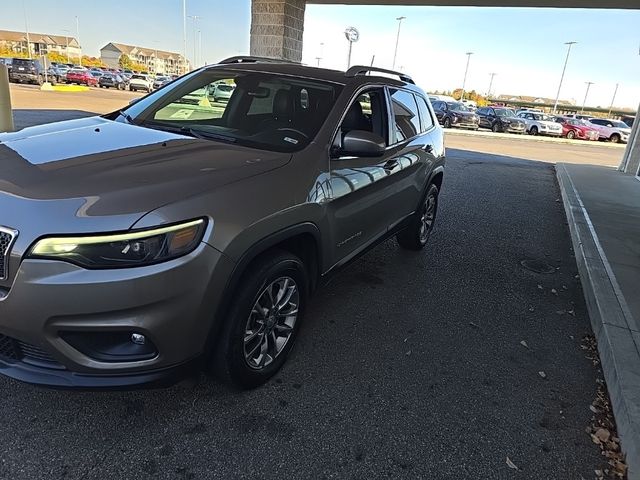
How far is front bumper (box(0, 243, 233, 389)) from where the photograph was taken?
1.92 metres

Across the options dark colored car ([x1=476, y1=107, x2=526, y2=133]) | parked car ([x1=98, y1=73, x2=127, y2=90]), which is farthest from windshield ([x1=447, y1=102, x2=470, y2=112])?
parked car ([x1=98, y1=73, x2=127, y2=90])

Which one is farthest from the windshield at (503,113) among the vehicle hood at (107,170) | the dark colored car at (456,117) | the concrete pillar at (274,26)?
the vehicle hood at (107,170)

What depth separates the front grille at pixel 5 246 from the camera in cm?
194

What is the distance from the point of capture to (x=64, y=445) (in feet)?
7.32

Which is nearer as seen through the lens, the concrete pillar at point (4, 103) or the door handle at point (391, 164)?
the door handle at point (391, 164)

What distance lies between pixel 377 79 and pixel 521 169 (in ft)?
34.3

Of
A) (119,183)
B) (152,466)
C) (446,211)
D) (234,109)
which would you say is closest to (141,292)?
(119,183)

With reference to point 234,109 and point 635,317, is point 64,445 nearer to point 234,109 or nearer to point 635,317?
point 234,109

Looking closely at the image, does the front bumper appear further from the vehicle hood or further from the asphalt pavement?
the asphalt pavement

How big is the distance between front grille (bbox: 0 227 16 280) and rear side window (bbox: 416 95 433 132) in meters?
3.89

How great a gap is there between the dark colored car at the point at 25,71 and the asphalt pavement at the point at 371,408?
134 feet

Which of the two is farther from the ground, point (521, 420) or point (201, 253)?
point (201, 253)

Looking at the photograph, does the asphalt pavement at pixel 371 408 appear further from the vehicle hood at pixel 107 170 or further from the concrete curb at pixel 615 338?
the vehicle hood at pixel 107 170

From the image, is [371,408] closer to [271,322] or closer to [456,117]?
[271,322]
